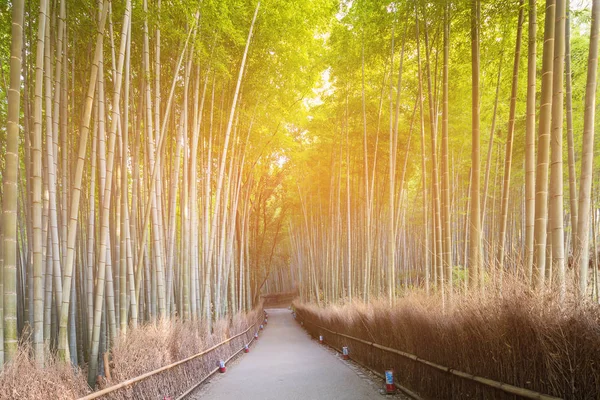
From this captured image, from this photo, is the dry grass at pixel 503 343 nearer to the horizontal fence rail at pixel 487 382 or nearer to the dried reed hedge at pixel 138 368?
the horizontal fence rail at pixel 487 382

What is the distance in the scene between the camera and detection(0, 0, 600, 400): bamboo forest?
244 cm

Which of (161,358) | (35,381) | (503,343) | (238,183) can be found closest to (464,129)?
(238,183)

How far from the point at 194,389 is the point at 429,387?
2.53 meters

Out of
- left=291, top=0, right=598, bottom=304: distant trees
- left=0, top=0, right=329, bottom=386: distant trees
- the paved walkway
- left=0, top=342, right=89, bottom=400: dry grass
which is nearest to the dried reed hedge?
left=0, top=342, right=89, bottom=400: dry grass

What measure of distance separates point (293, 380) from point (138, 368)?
2.08 m

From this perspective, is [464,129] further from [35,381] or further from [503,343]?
[35,381]

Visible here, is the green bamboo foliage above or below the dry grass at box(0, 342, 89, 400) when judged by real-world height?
above

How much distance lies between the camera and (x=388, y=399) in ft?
12.2

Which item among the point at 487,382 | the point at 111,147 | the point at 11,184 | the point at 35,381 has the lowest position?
the point at 487,382

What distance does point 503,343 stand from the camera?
230 centimetres

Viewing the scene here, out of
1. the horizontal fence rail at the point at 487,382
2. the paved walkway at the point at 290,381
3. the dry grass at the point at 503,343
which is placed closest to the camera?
the dry grass at the point at 503,343

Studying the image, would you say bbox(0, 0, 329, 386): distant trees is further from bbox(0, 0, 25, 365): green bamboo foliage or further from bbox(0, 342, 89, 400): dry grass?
bbox(0, 342, 89, 400): dry grass

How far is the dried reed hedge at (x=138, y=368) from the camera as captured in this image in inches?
87.3

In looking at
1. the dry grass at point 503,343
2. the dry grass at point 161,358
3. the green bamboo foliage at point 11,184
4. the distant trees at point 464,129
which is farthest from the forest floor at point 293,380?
the green bamboo foliage at point 11,184
